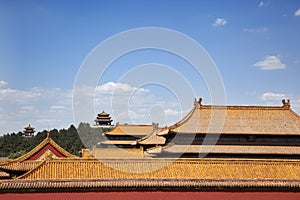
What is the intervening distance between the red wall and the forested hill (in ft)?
143

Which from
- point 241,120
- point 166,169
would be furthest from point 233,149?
point 166,169

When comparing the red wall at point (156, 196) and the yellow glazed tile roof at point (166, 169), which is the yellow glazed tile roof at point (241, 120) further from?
A: the red wall at point (156, 196)

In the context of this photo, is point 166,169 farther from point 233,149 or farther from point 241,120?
point 241,120

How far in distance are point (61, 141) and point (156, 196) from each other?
52.5m

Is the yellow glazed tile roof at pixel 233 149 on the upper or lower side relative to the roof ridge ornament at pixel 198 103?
lower

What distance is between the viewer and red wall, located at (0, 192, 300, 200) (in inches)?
613

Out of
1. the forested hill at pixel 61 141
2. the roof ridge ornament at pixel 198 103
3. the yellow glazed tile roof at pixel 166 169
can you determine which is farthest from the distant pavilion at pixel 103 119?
the yellow glazed tile roof at pixel 166 169

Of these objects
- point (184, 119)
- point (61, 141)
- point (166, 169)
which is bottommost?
point (166, 169)

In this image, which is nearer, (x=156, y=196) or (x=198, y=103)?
(x=156, y=196)

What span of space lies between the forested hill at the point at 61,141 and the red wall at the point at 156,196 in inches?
1714

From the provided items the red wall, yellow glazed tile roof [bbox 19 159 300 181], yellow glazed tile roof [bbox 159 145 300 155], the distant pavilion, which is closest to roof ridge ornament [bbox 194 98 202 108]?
yellow glazed tile roof [bbox 159 145 300 155]

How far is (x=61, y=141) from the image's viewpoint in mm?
66250

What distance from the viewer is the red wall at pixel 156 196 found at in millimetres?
15562

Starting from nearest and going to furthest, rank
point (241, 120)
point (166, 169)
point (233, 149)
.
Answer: point (166, 169) < point (233, 149) < point (241, 120)
